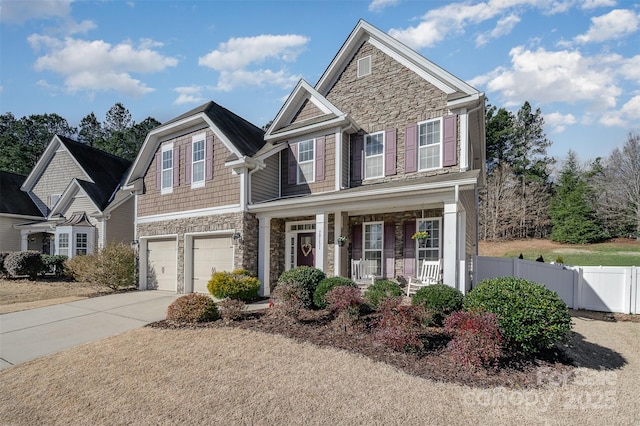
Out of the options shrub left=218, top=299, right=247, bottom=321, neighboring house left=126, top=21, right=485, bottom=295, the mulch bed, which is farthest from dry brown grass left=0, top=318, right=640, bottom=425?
neighboring house left=126, top=21, right=485, bottom=295

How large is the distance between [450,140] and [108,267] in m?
13.9

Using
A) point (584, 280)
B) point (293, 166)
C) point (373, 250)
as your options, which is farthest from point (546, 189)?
point (293, 166)

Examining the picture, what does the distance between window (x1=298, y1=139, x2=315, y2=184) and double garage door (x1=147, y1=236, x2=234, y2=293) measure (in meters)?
3.66

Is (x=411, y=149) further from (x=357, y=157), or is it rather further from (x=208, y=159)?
(x=208, y=159)

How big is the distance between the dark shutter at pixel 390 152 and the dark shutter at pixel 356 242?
222 cm

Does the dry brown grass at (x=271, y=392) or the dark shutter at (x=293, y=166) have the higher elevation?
the dark shutter at (x=293, y=166)

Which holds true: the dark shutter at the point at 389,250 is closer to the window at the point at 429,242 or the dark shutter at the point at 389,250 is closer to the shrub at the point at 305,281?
the window at the point at 429,242

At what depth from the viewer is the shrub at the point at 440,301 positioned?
7160mm

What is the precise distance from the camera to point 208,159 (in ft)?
41.7

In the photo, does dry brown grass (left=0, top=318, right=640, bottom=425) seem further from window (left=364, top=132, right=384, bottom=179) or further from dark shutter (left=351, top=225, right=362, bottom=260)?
window (left=364, top=132, right=384, bottom=179)

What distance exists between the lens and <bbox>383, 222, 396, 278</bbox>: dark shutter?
36.6 feet

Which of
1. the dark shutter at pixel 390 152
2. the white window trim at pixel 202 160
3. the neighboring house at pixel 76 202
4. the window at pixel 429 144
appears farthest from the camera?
the neighboring house at pixel 76 202

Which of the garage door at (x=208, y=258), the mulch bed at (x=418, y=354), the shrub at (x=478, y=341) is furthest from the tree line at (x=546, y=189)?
the shrub at (x=478, y=341)

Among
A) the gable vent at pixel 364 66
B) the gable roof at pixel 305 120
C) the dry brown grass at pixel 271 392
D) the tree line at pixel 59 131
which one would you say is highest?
the tree line at pixel 59 131
